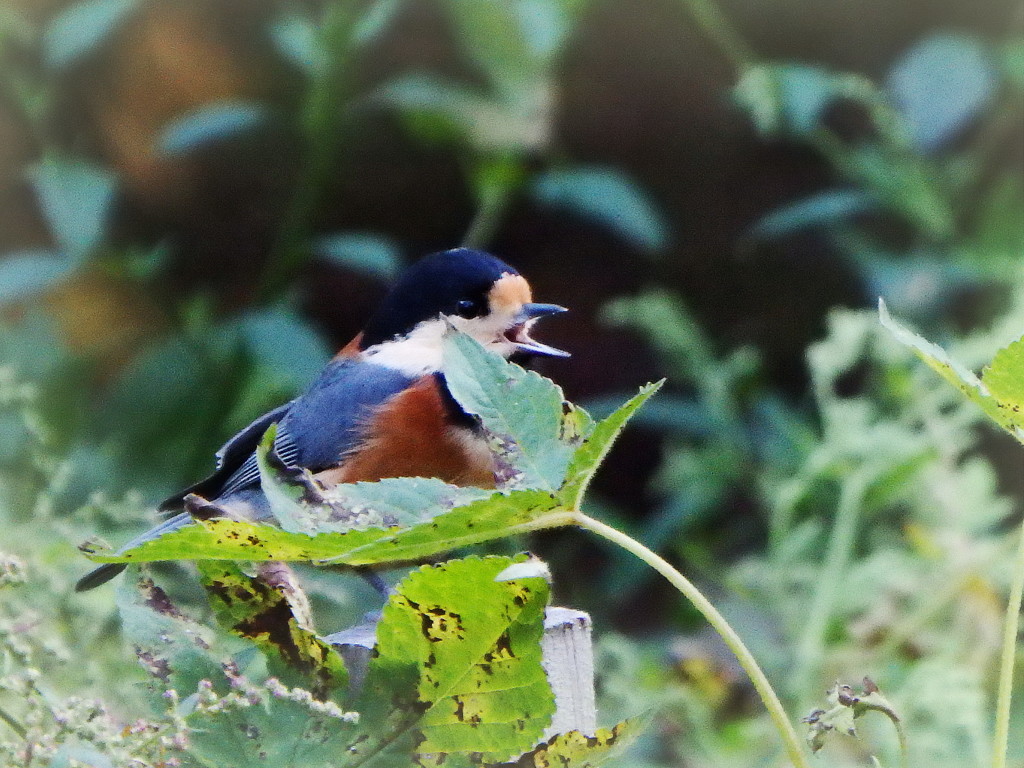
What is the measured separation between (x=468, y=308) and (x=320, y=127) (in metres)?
1.09

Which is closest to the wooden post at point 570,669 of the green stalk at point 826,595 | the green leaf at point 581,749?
the green leaf at point 581,749

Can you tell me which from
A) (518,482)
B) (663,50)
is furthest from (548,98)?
(518,482)

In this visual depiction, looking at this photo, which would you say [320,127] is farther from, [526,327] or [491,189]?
[526,327]

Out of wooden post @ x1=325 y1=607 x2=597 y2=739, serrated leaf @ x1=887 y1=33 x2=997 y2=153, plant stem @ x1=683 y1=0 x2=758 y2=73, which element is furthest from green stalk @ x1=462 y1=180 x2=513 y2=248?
wooden post @ x1=325 y1=607 x2=597 y2=739

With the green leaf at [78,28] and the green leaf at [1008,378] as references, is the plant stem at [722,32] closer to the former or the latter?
the green leaf at [78,28]

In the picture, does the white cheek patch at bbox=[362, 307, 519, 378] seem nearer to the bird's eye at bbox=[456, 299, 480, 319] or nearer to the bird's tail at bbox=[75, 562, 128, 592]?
the bird's eye at bbox=[456, 299, 480, 319]

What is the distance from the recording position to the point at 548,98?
262 centimetres

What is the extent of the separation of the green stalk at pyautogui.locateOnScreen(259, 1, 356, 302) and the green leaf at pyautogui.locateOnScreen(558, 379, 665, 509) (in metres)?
1.98

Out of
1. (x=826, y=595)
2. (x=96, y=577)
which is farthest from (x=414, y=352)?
(x=826, y=595)

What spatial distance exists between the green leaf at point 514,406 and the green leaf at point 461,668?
0.04m

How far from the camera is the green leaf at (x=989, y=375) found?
1.62ft

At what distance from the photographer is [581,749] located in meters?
0.51

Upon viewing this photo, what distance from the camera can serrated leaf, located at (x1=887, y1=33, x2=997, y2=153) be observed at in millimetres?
2529

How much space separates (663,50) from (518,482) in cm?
251
